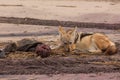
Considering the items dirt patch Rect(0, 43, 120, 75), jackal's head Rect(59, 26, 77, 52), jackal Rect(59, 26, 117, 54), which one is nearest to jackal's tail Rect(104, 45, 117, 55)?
jackal Rect(59, 26, 117, 54)

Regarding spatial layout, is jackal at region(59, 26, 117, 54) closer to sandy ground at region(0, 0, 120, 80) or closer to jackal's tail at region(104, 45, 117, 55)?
jackal's tail at region(104, 45, 117, 55)

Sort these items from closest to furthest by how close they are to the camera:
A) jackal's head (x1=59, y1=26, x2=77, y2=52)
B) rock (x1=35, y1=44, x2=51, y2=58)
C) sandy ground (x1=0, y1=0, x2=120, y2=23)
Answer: rock (x1=35, y1=44, x2=51, y2=58), jackal's head (x1=59, y1=26, x2=77, y2=52), sandy ground (x1=0, y1=0, x2=120, y2=23)

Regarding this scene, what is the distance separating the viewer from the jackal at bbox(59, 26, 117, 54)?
11172mm

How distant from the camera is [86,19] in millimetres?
18625

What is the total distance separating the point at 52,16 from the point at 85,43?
8.15 meters

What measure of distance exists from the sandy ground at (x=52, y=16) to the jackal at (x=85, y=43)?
5.42 feet

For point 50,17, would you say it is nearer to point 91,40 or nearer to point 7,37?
point 7,37

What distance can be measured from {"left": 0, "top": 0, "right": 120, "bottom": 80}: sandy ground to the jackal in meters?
1.65

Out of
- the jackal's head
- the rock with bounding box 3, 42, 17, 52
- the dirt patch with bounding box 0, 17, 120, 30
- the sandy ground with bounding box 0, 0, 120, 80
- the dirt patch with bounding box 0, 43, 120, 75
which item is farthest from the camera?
the dirt patch with bounding box 0, 17, 120, 30

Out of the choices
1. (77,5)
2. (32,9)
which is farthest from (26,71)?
(77,5)

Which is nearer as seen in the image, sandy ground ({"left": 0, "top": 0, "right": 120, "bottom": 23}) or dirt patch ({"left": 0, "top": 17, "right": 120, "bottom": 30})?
dirt patch ({"left": 0, "top": 17, "right": 120, "bottom": 30})

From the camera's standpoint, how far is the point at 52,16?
63.4 feet

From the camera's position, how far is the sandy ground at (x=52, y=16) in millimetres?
9445

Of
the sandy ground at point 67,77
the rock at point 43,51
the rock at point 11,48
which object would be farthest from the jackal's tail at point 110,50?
the rock at point 11,48
